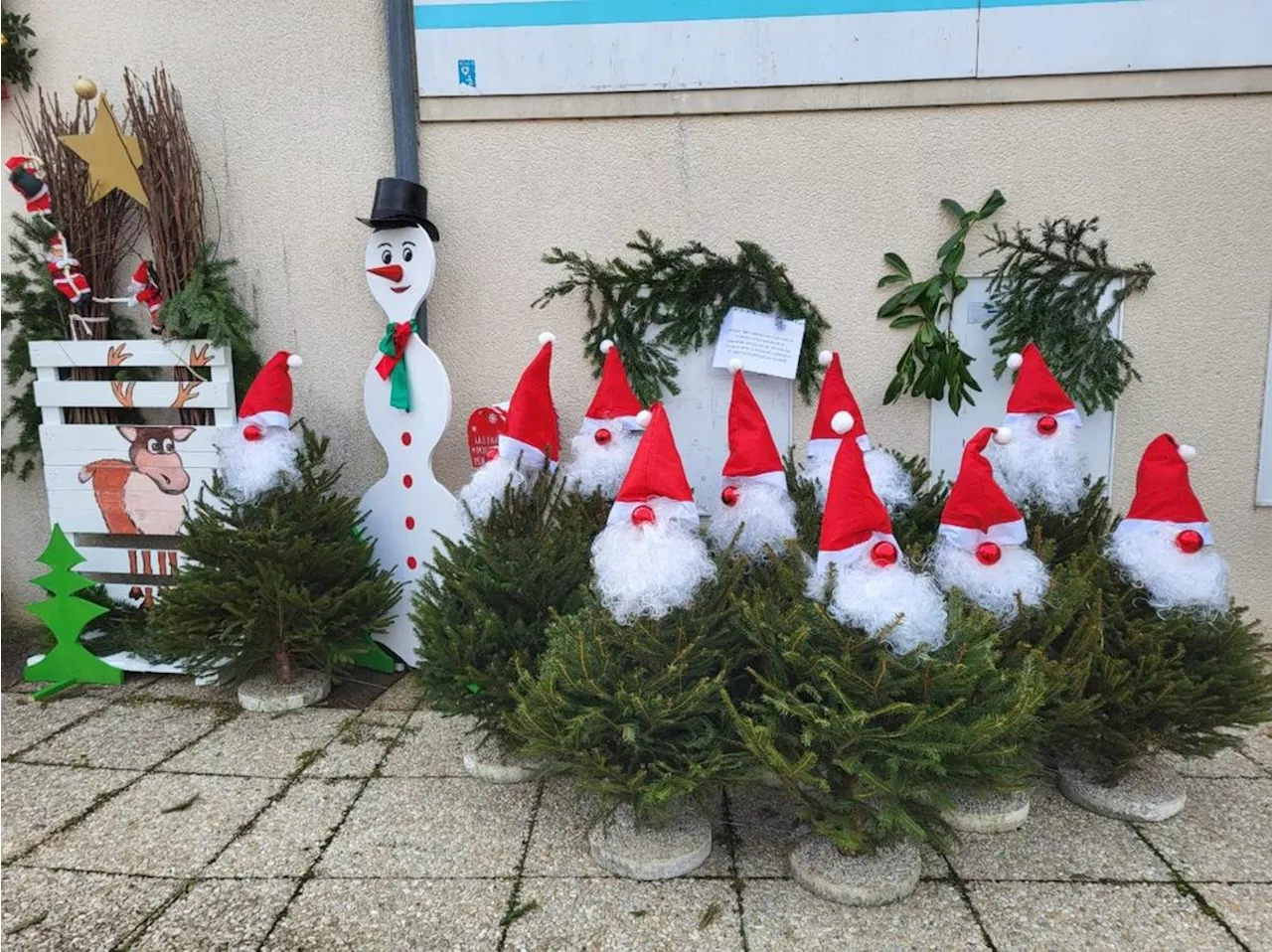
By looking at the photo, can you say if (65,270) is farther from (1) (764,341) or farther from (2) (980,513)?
(2) (980,513)

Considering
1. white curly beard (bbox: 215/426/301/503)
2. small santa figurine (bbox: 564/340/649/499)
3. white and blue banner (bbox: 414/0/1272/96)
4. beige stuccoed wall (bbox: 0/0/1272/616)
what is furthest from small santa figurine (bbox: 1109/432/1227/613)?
white curly beard (bbox: 215/426/301/503)

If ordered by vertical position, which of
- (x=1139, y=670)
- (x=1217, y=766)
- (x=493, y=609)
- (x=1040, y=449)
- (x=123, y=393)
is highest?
(x=123, y=393)

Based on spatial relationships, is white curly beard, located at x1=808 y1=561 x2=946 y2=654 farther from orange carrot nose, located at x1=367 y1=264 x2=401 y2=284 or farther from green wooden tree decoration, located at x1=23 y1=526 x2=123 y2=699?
green wooden tree decoration, located at x1=23 y1=526 x2=123 y2=699

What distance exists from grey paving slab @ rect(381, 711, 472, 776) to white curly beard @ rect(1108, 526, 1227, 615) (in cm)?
237

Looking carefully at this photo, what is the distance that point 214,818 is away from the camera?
8.73 feet

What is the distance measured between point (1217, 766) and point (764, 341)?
2.41 m

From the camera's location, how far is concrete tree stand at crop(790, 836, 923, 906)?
7.35 feet

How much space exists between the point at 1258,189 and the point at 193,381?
4884 mm

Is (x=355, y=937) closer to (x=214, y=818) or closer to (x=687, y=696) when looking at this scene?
(x=214, y=818)

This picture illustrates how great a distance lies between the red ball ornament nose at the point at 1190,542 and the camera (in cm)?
250

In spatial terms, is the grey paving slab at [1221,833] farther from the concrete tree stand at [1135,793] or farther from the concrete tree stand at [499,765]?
the concrete tree stand at [499,765]

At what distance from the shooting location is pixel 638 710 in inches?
84.8

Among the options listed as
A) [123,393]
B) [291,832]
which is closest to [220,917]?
[291,832]

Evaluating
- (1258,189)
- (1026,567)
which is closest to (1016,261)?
(1258,189)
